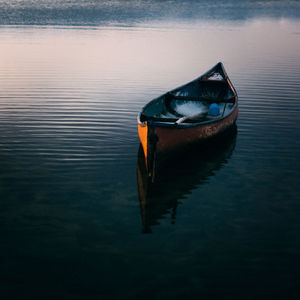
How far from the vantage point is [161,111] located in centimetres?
1290

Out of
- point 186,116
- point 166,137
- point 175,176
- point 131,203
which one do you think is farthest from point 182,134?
point 186,116

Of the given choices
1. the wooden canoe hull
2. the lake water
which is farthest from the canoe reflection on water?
the wooden canoe hull

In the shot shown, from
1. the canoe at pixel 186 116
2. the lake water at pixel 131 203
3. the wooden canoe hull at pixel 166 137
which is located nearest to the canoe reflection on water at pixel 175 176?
→ the lake water at pixel 131 203

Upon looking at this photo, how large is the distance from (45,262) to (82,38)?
33.1 metres

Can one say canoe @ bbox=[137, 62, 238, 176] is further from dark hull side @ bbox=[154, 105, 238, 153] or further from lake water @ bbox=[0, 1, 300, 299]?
lake water @ bbox=[0, 1, 300, 299]

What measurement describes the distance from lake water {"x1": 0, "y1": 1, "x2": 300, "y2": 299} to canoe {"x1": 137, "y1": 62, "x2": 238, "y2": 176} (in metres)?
0.77

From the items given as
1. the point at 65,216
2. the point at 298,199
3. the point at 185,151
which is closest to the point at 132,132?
the point at 185,151

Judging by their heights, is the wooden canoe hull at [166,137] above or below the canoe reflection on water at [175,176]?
above

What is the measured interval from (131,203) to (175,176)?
190 cm

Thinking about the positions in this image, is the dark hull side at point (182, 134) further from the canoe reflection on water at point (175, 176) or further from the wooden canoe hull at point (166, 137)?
the canoe reflection on water at point (175, 176)

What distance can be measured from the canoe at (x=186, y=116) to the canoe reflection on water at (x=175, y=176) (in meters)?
0.40

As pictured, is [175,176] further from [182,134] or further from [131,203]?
[131,203]

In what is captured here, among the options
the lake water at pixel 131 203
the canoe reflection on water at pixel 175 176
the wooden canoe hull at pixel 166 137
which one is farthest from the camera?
the wooden canoe hull at pixel 166 137

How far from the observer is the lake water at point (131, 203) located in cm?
579
